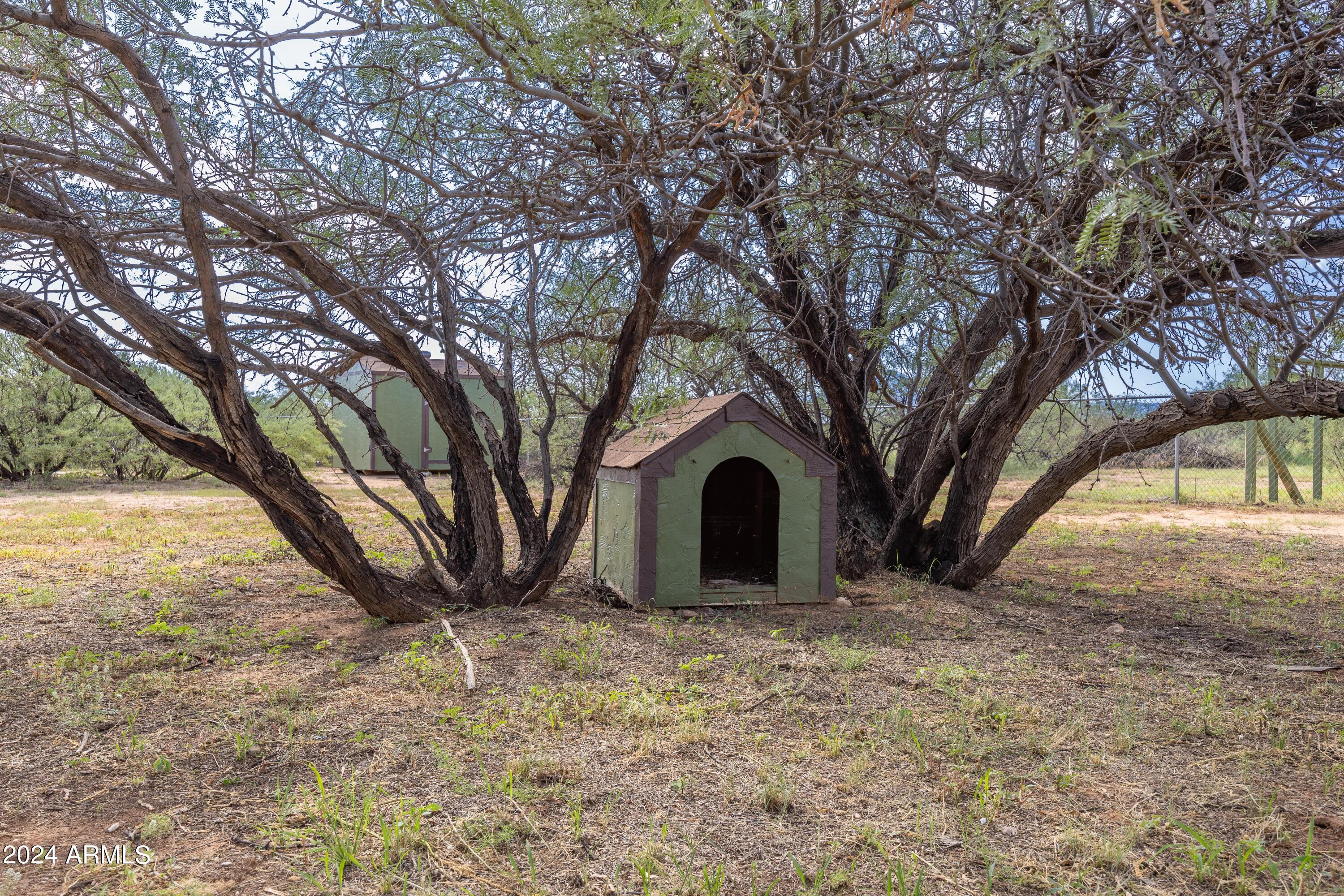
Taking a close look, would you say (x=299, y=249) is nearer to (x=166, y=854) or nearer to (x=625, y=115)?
(x=625, y=115)

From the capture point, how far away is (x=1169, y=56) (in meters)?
3.15

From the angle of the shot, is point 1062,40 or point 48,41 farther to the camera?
point 48,41

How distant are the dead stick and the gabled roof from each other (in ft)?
5.16

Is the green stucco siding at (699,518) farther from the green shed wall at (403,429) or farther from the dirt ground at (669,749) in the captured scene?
the green shed wall at (403,429)

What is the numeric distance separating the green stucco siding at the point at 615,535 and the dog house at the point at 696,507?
0.01 meters

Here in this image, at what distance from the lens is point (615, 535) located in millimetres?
5895

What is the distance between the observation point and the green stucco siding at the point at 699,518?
542 cm

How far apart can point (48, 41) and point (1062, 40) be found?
448cm

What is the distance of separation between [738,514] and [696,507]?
2.10 meters

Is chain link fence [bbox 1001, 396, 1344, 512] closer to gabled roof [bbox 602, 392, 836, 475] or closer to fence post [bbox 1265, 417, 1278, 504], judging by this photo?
fence post [bbox 1265, 417, 1278, 504]

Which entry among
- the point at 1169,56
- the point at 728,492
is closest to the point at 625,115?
the point at 1169,56

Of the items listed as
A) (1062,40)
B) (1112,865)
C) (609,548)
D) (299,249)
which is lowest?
(1112,865)

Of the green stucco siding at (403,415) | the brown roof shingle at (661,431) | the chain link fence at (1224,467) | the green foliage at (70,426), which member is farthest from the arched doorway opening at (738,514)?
the green stucco siding at (403,415)

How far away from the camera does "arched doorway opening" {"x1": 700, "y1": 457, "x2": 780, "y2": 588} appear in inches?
284
